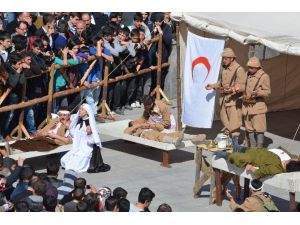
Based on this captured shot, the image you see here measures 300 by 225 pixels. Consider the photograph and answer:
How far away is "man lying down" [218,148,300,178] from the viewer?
11.0 meters

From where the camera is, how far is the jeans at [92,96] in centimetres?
1627

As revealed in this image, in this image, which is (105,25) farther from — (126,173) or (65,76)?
(126,173)

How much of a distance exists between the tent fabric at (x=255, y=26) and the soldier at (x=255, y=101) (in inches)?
15.6

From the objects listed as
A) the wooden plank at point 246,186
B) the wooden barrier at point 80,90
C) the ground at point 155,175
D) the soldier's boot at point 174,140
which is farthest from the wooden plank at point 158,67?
the wooden plank at point 246,186

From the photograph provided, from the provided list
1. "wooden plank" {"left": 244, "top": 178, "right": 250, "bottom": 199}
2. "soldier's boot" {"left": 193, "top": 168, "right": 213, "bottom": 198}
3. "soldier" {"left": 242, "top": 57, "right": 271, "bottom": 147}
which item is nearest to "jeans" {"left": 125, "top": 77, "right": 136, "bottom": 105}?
"soldier" {"left": 242, "top": 57, "right": 271, "bottom": 147}

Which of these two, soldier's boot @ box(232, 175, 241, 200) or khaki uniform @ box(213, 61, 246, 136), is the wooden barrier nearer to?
khaki uniform @ box(213, 61, 246, 136)

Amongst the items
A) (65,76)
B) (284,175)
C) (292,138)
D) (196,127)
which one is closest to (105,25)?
(65,76)

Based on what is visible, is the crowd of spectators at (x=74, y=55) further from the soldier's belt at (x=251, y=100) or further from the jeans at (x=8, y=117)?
the soldier's belt at (x=251, y=100)

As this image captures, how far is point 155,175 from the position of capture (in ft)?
44.2

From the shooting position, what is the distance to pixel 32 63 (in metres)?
14.7

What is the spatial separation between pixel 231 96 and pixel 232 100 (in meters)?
0.09

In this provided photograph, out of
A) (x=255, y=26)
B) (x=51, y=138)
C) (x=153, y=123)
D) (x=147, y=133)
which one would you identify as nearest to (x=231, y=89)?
(x=255, y=26)

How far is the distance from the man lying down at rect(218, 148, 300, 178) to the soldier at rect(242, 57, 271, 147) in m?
2.62

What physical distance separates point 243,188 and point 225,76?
229 centimetres
